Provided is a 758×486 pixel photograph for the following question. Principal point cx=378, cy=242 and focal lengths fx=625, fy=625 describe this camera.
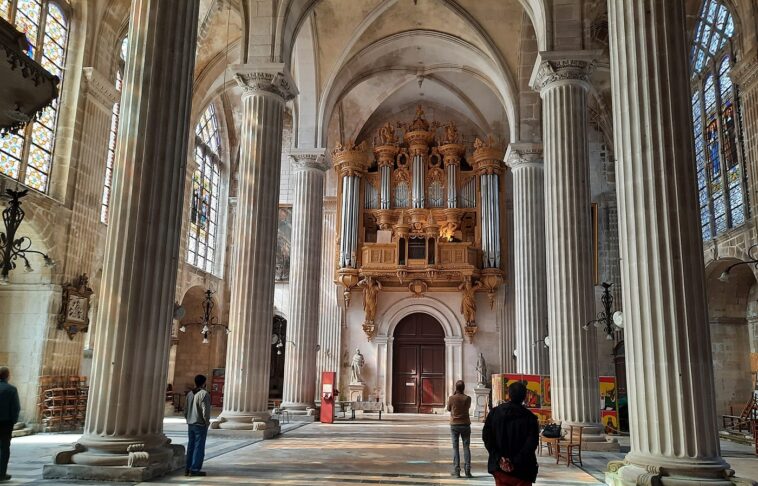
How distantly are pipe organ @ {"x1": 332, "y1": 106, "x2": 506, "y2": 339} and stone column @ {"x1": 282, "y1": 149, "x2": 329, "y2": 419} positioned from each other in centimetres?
406

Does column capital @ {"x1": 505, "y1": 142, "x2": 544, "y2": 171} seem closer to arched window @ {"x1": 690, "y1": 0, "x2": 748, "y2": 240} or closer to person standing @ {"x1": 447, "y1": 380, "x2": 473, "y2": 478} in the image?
arched window @ {"x1": 690, "y1": 0, "x2": 748, "y2": 240}

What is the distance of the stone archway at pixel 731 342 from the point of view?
1906 centimetres

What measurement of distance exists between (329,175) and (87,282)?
13075 millimetres

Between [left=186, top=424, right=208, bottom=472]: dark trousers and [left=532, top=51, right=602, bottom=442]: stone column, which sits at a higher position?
[left=532, top=51, right=602, bottom=442]: stone column

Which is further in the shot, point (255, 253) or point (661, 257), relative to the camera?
point (255, 253)

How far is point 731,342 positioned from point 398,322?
37.5ft

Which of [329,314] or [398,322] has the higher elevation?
[329,314]

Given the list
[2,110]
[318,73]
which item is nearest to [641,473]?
[2,110]

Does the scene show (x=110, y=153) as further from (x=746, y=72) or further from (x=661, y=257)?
(x=746, y=72)

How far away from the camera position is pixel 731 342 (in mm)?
19234

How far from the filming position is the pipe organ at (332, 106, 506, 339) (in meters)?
23.2

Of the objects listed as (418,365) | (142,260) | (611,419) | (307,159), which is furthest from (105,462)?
(418,365)

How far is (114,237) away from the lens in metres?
7.84

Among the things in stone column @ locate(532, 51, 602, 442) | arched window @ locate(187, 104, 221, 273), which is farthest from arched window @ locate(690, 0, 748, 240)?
arched window @ locate(187, 104, 221, 273)
